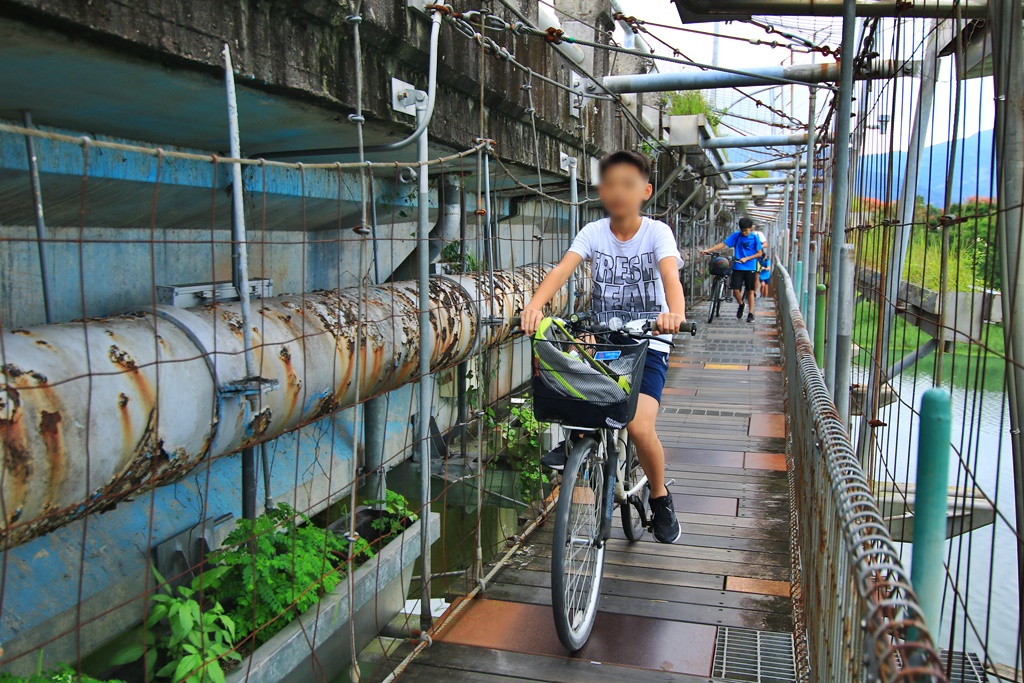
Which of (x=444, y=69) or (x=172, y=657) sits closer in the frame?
(x=172, y=657)

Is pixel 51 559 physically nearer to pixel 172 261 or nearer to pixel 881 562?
pixel 172 261

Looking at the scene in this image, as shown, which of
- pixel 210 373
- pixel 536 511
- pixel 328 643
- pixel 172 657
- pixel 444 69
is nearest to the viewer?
pixel 210 373

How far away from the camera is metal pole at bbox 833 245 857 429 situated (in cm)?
382

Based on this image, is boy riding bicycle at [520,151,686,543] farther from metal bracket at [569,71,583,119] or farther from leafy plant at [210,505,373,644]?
metal bracket at [569,71,583,119]

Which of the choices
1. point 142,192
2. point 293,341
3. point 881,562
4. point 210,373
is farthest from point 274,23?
point 881,562

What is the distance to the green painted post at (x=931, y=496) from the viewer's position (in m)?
1.16

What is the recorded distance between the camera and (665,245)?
139 inches

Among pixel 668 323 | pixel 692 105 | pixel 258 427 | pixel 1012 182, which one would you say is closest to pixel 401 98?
pixel 668 323

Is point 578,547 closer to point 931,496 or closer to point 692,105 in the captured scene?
point 931,496

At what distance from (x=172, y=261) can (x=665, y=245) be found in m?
2.16

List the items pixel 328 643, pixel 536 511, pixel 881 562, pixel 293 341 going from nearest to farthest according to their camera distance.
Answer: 1. pixel 881 562
2. pixel 293 341
3. pixel 328 643
4. pixel 536 511

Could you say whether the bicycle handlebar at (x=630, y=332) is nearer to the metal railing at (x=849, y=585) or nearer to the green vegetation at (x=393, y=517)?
the metal railing at (x=849, y=585)

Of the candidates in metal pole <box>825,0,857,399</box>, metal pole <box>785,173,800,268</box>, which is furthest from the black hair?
metal pole <box>785,173,800,268</box>

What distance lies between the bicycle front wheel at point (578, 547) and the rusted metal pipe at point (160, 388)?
85 centimetres
